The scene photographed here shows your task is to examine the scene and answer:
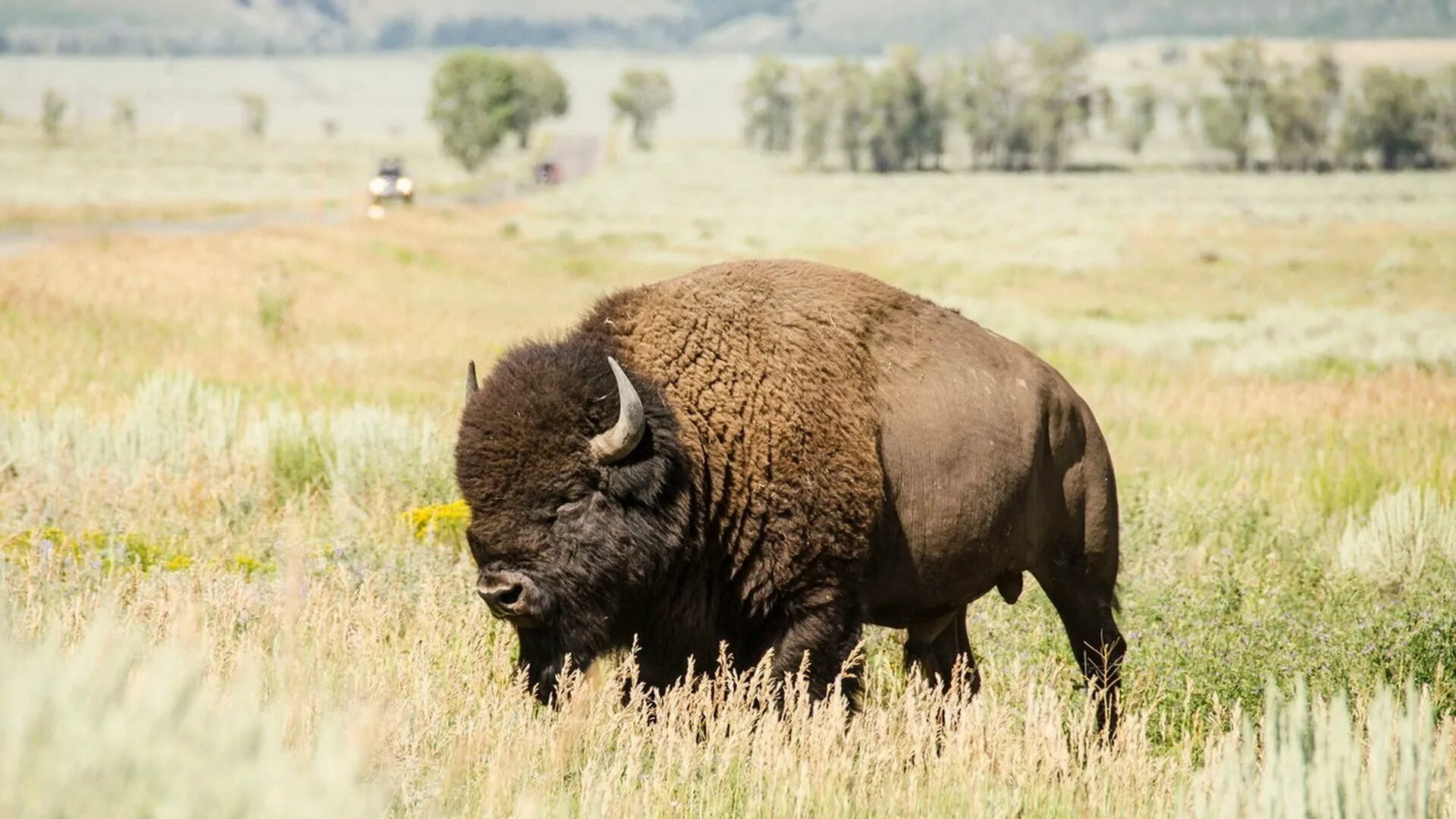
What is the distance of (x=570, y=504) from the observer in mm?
5406

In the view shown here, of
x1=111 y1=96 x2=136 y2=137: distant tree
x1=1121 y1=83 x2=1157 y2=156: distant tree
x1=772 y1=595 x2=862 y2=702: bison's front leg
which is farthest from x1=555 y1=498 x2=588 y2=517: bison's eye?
x1=1121 y1=83 x2=1157 y2=156: distant tree

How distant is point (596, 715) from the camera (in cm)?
512

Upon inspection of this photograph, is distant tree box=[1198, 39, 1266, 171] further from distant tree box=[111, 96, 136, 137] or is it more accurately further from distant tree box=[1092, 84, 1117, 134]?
distant tree box=[111, 96, 136, 137]

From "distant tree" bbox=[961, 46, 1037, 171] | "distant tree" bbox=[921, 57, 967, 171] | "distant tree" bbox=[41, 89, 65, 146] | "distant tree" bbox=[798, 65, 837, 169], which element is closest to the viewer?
"distant tree" bbox=[41, 89, 65, 146]

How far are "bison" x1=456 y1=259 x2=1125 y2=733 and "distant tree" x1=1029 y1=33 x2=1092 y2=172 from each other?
15144 centimetres

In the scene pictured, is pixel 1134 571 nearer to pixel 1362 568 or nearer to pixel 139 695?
pixel 1362 568

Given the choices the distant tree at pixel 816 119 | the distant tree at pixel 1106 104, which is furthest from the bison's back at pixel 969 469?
the distant tree at pixel 1106 104

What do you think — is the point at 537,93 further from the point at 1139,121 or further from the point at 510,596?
the point at 510,596

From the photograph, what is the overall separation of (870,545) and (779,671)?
1.93 ft

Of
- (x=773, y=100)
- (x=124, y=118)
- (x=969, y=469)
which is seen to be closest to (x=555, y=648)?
(x=969, y=469)

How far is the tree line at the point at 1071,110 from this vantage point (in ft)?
461

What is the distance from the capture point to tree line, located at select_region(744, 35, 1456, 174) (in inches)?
5536

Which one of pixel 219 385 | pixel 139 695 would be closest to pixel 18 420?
pixel 219 385

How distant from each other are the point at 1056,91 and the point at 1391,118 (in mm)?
31877
